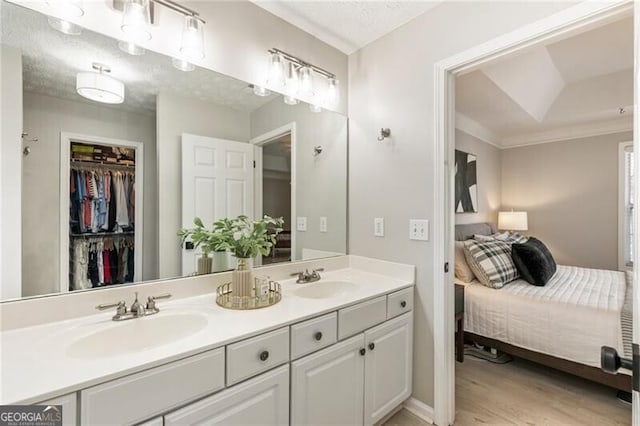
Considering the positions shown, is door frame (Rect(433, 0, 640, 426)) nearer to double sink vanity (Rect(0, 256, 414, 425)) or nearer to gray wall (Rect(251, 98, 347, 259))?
double sink vanity (Rect(0, 256, 414, 425))

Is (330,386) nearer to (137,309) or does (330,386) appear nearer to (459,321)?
(137,309)

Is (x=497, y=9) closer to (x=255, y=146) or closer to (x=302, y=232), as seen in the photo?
(x=255, y=146)

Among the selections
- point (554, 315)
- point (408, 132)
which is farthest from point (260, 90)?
point (554, 315)

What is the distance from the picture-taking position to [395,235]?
1904 mm

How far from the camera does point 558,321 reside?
210 cm

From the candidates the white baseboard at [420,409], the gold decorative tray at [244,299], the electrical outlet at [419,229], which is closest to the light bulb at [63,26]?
the gold decorative tray at [244,299]

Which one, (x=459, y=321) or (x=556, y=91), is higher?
(x=556, y=91)

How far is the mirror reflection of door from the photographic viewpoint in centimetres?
185

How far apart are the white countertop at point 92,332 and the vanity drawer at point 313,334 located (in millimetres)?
39

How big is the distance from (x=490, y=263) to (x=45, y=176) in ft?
10.0

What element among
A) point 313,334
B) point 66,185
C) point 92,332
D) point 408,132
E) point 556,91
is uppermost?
point 556,91

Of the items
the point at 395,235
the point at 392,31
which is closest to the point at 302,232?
the point at 395,235

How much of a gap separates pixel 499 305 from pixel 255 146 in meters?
2.25

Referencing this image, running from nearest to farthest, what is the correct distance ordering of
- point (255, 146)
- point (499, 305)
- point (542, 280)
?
point (255, 146) → point (499, 305) → point (542, 280)
